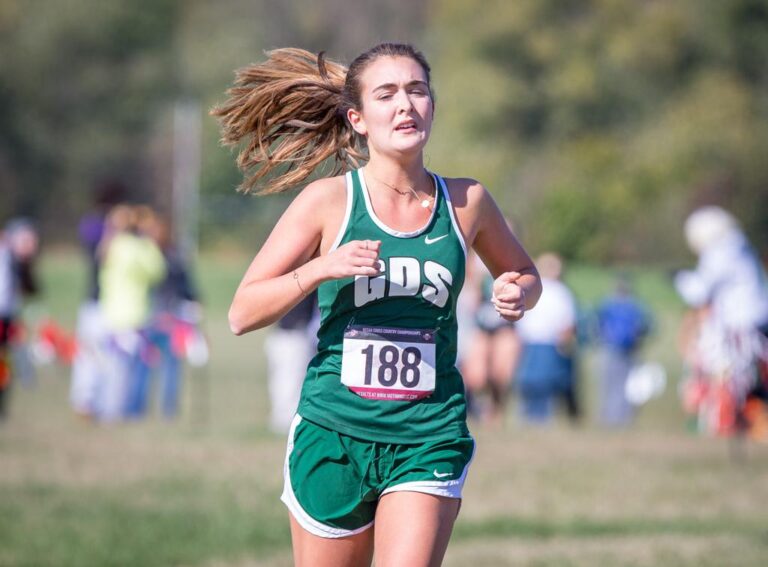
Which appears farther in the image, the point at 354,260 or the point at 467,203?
the point at 467,203

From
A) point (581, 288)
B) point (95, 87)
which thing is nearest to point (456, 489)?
point (581, 288)

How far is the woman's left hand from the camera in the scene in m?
3.96

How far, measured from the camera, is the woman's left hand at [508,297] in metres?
3.96

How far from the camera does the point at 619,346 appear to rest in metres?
14.9

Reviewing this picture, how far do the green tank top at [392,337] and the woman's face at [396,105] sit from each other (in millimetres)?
170

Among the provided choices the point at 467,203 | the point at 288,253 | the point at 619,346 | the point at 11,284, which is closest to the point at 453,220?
the point at 467,203

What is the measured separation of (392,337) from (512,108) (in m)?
48.7

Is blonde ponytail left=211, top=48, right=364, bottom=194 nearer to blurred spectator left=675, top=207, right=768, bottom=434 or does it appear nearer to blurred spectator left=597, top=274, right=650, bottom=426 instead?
blurred spectator left=675, top=207, right=768, bottom=434

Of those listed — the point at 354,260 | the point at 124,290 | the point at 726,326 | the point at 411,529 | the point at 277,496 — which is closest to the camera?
the point at 354,260

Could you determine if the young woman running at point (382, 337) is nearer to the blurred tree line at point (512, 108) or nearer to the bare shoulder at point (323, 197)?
the bare shoulder at point (323, 197)

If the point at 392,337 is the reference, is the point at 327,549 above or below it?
below

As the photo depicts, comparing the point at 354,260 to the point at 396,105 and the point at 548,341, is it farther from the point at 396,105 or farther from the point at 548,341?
the point at 548,341

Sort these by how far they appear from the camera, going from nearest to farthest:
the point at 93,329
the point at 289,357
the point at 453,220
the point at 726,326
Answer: the point at 453,220
the point at 726,326
the point at 289,357
the point at 93,329

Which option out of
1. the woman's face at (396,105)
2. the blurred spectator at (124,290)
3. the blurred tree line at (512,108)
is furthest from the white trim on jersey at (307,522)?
the blurred tree line at (512,108)
